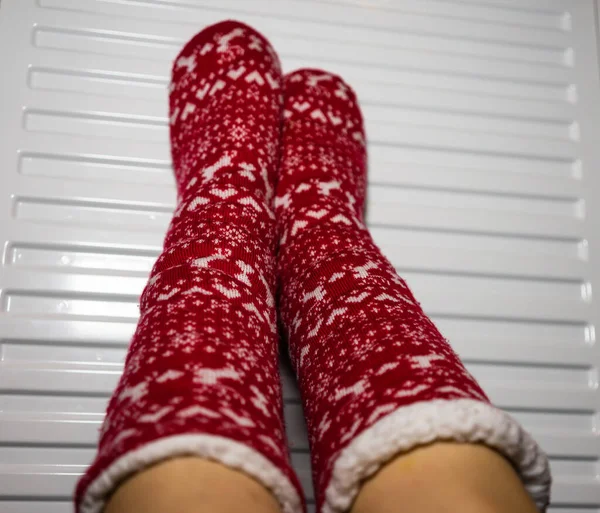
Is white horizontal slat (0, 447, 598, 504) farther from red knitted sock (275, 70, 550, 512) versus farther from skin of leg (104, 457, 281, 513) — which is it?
skin of leg (104, 457, 281, 513)

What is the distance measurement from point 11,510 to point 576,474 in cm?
61

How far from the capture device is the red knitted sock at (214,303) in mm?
347

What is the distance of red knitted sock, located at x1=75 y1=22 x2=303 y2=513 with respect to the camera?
347mm

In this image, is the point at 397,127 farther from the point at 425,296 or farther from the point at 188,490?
the point at 188,490

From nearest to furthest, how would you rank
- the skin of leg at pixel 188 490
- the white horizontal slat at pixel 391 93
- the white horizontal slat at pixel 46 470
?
the skin of leg at pixel 188 490, the white horizontal slat at pixel 46 470, the white horizontal slat at pixel 391 93

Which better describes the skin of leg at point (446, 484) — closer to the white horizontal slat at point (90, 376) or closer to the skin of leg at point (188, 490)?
the skin of leg at point (188, 490)

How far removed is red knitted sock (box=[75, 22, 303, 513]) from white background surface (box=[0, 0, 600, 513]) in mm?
50

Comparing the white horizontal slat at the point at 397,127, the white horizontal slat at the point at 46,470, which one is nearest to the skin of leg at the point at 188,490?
the white horizontal slat at the point at 46,470

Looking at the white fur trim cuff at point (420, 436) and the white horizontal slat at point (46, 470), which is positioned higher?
the white fur trim cuff at point (420, 436)

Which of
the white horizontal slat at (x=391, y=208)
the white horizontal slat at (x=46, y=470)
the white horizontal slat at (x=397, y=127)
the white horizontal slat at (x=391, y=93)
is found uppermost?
the white horizontal slat at (x=391, y=93)

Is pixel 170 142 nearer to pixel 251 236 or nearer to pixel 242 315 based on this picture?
pixel 251 236

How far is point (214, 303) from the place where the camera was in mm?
457

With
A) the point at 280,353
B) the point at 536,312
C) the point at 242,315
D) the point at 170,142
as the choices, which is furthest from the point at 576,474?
the point at 170,142

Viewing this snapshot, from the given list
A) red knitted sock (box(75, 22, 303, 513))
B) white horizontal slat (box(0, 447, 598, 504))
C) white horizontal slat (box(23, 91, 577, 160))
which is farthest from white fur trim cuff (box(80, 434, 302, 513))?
white horizontal slat (box(23, 91, 577, 160))
